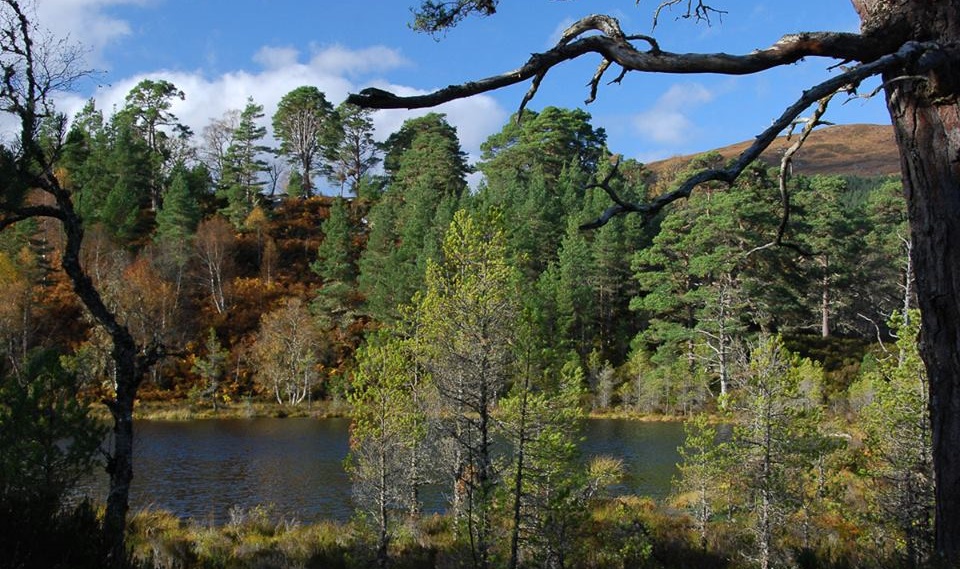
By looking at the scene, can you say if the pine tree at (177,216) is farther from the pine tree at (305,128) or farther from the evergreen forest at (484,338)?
the pine tree at (305,128)

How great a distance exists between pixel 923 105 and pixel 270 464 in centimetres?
2555

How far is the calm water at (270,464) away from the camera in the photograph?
65.3 ft

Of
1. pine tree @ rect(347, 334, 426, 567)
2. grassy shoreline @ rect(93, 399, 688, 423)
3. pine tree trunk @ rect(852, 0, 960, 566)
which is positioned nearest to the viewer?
pine tree trunk @ rect(852, 0, 960, 566)

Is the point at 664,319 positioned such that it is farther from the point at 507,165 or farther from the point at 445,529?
the point at 445,529

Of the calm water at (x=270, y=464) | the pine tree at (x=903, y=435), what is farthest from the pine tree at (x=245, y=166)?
the pine tree at (x=903, y=435)

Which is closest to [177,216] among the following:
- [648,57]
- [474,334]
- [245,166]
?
[245,166]

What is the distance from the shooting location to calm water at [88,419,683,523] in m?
19.9

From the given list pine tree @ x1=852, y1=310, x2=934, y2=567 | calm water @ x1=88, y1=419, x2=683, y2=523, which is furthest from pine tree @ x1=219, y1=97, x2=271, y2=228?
pine tree @ x1=852, y1=310, x2=934, y2=567

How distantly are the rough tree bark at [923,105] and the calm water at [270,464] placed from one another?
629 inches

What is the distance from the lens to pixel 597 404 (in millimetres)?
42625

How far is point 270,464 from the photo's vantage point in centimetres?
2527

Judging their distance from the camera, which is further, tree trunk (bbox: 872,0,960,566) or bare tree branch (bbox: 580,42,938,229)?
tree trunk (bbox: 872,0,960,566)

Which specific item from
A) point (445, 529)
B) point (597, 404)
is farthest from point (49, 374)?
point (597, 404)

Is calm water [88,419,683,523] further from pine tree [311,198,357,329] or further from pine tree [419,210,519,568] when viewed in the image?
pine tree [311,198,357,329]
